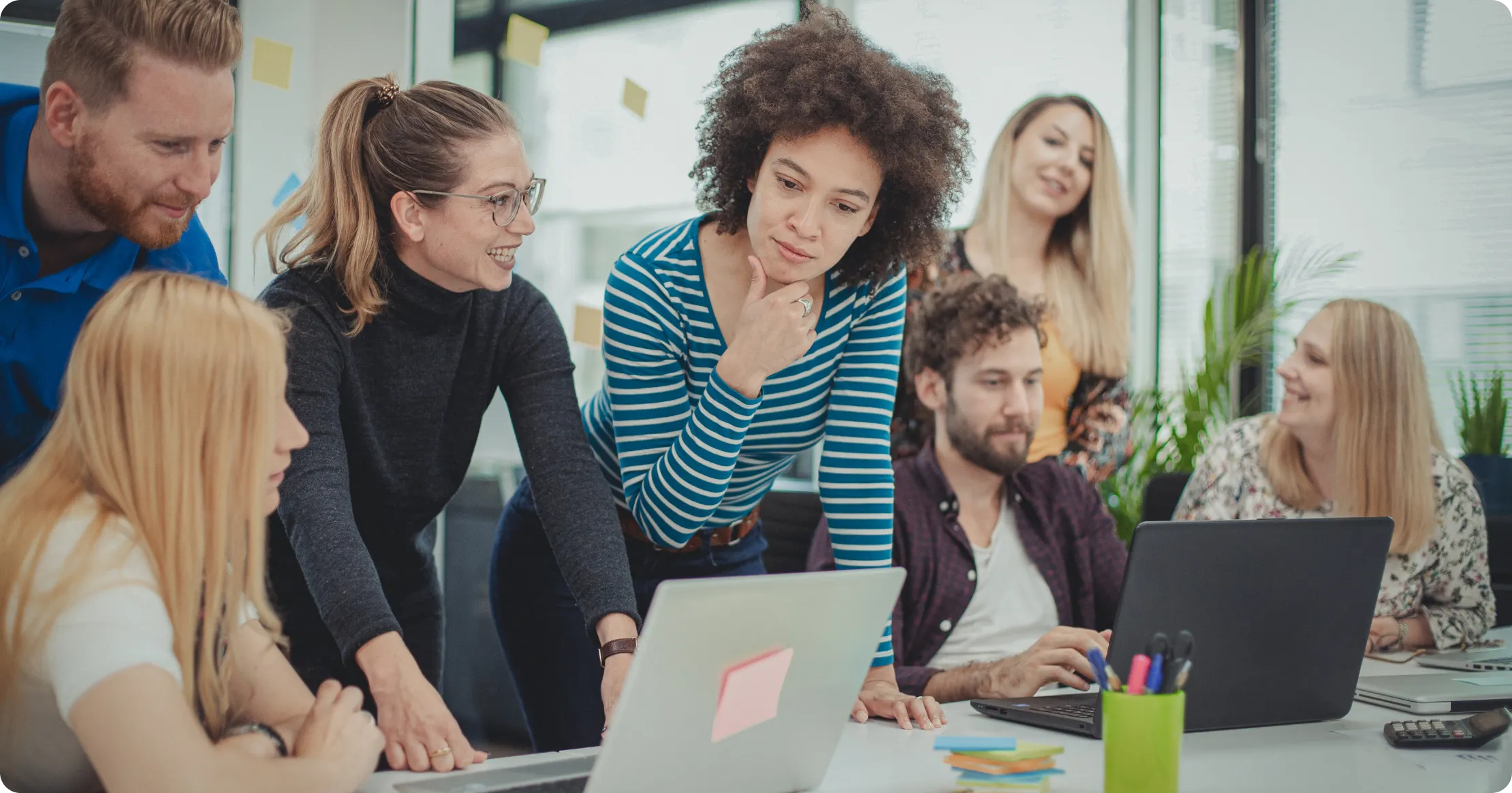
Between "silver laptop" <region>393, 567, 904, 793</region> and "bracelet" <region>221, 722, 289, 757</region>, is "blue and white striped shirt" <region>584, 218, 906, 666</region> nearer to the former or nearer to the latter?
"silver laptop" <region>393, 567, 904, 793</region>

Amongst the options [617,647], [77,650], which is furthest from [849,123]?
[77,650]

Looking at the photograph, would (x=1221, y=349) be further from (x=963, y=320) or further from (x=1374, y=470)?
(x=963, y=320)

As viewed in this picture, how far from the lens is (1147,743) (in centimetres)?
103

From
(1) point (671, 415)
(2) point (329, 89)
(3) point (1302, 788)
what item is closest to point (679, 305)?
(1) point (671, 415)

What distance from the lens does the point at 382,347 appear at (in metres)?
1.54

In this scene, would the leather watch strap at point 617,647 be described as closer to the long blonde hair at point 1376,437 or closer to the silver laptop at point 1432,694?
the silver laptop at point 1432,694

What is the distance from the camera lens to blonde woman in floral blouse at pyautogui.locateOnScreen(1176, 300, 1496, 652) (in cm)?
215

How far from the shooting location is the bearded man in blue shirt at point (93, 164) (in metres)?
1.40

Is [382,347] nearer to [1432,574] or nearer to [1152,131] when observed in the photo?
[1432,574]

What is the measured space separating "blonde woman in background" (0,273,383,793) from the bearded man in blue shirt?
44 cm

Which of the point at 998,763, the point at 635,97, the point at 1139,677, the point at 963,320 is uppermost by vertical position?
the point at 635,97

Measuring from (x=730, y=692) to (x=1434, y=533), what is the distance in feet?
5.67

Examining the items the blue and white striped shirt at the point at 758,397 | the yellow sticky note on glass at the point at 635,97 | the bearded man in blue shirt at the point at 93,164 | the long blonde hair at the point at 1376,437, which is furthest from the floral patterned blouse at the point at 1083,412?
the bearded man in blue shirt at the point at 93,164

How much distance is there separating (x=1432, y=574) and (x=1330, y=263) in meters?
1.69
